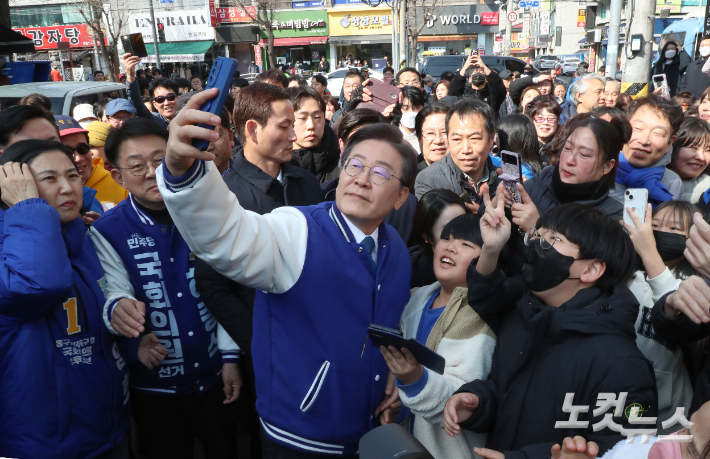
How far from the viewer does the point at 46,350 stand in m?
1.88

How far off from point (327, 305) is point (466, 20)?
40044mm

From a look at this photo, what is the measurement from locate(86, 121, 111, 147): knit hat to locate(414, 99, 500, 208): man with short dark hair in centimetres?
271

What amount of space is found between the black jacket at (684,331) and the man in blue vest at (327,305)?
924mm

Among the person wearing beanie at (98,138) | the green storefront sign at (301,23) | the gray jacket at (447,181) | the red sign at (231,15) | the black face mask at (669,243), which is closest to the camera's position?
the black face mask at (669,243)

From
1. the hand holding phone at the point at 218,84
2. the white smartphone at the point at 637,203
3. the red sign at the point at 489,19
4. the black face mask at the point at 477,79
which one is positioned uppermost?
the red sign at the point at 489,19

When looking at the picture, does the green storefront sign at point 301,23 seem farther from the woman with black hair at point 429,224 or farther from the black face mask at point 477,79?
the woman with black hair at point 429,224

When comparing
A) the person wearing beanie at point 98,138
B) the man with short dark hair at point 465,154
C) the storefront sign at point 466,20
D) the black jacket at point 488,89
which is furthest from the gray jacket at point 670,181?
the storefront sign at point 466,20

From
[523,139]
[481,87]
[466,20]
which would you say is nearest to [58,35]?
[466,20]

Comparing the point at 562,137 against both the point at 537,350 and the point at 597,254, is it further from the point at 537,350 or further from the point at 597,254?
the point at 537,350

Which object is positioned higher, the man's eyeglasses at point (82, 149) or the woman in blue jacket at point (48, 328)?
the man's eyeglasses at point (82, 149)

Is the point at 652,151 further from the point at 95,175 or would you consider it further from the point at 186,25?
the point at 186,25

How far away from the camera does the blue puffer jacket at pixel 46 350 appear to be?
1.79m

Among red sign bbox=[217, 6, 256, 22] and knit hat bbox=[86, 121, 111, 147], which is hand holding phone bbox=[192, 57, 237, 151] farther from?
red sign bbox=[217, 6, 256, 22]

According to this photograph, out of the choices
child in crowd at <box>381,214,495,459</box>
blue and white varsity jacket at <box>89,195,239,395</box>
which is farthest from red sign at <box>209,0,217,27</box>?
child in crowd at <box>381,214,495,459</box>
